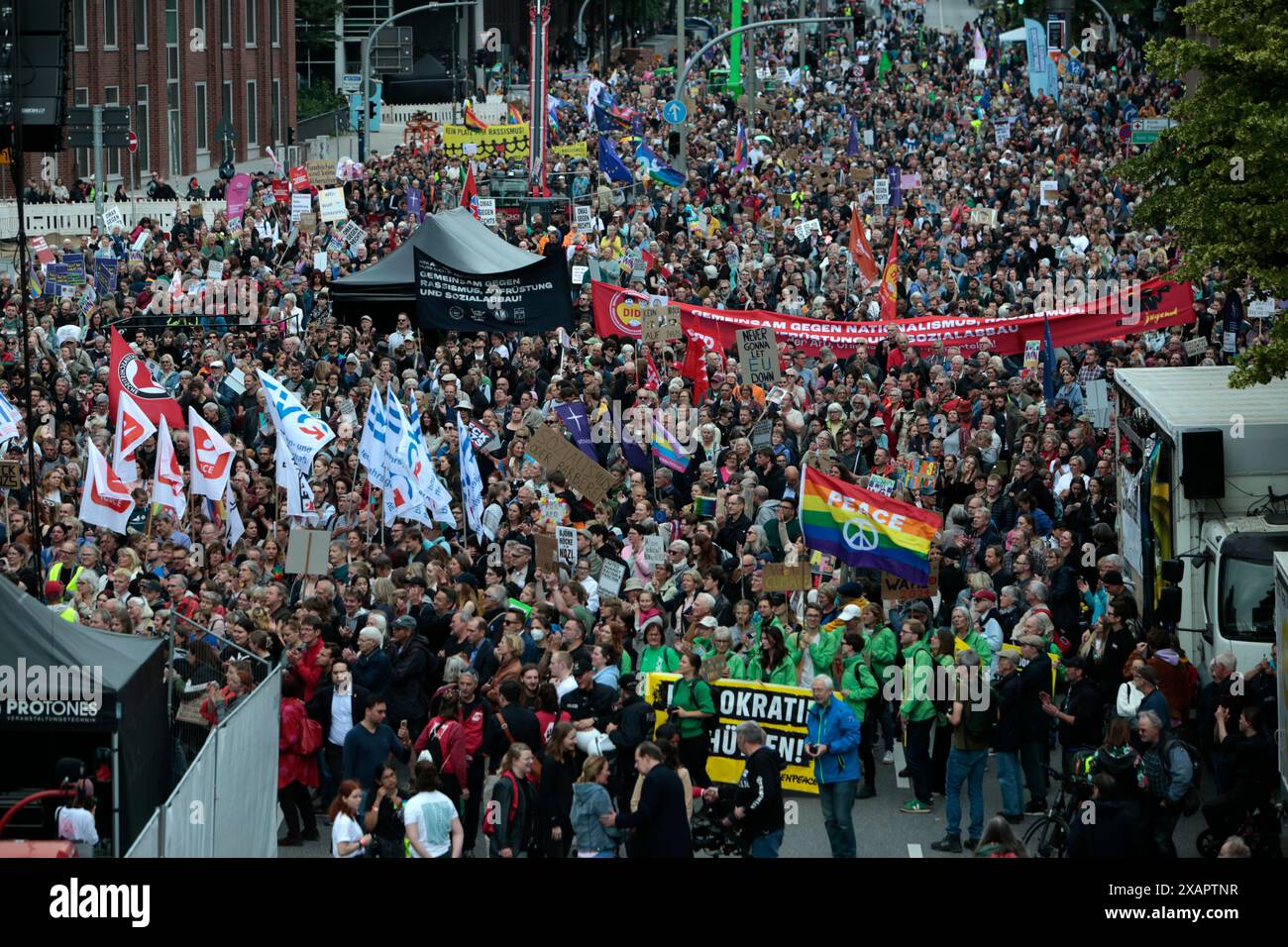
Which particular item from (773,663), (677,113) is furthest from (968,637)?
(677,113)

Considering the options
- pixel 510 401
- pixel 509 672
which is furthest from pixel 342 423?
pixel 509 672

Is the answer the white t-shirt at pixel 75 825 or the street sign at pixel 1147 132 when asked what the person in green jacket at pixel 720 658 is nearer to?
the white t-shirt at pixel 75 825

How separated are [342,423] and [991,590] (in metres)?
7.89

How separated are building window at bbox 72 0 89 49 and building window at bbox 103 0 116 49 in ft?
4.68

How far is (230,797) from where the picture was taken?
34.1 feet

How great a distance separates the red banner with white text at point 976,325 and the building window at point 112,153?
30746 millimetres

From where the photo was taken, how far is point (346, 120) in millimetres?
71375

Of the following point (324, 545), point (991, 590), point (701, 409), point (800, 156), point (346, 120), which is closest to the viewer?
point (991, 590)

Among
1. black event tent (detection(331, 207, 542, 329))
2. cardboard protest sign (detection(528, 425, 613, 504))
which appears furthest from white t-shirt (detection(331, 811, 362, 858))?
black event tent (detection(331, 207, 542, 329))

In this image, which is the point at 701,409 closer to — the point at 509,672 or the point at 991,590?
the point at 991,590

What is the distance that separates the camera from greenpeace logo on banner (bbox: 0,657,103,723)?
10.2m

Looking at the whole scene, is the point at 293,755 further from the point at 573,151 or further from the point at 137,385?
the point at 573,151

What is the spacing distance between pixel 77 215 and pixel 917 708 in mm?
30591

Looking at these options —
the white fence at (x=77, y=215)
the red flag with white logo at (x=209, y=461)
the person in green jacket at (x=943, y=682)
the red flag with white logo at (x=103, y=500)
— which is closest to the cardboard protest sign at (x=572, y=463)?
the red flag with white logo at (x=209, y=461)
